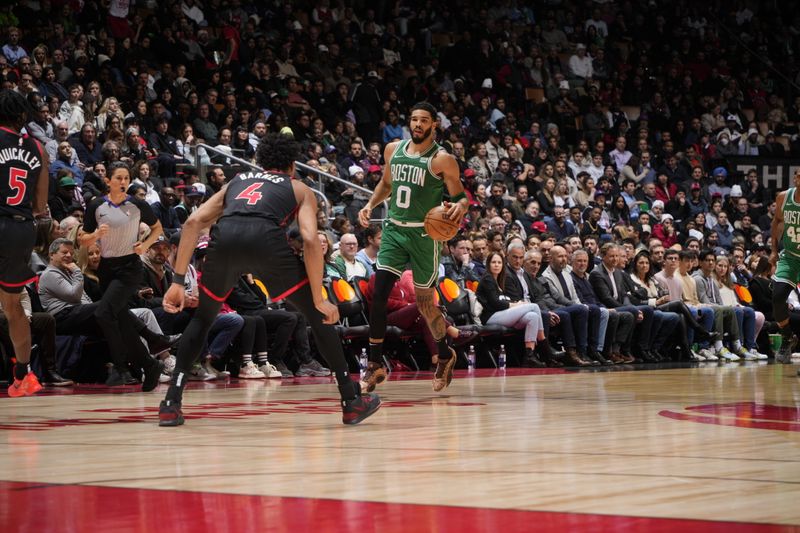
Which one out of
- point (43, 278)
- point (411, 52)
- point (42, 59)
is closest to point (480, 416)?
point (43, 278)

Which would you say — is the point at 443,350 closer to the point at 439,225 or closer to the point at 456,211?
the point at 439,225

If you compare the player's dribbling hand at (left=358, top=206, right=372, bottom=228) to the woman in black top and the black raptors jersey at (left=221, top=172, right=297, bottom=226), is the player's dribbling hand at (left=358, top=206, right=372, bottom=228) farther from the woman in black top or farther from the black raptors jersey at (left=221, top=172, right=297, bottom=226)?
the woman in black top

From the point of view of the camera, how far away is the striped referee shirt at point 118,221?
309 inches

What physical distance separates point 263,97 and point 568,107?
6.98 metres

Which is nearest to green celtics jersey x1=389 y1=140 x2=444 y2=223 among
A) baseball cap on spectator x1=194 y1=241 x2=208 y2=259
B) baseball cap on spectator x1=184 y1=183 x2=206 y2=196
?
baseball cap on spectator x1=194 y1=241 x2=208 y2=259

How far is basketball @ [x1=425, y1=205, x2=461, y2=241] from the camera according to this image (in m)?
7.28

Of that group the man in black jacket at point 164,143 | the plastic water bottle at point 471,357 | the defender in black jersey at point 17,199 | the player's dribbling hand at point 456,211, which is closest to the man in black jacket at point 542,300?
the plastic water bottle at point 471,357

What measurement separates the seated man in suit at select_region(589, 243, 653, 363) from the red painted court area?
10346 millimetres

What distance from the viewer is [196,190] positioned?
12.7 meters

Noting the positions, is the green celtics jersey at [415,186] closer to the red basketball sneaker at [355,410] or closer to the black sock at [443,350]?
the black sock at [443,350]

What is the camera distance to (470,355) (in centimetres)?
1181

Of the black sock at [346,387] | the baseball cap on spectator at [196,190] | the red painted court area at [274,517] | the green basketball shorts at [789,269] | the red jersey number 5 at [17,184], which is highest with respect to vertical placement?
the baseball cap on spectator at [196,190]

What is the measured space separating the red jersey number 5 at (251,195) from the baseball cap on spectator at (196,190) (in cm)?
708

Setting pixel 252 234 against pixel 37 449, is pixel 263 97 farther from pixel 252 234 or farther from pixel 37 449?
pixel 37 449
